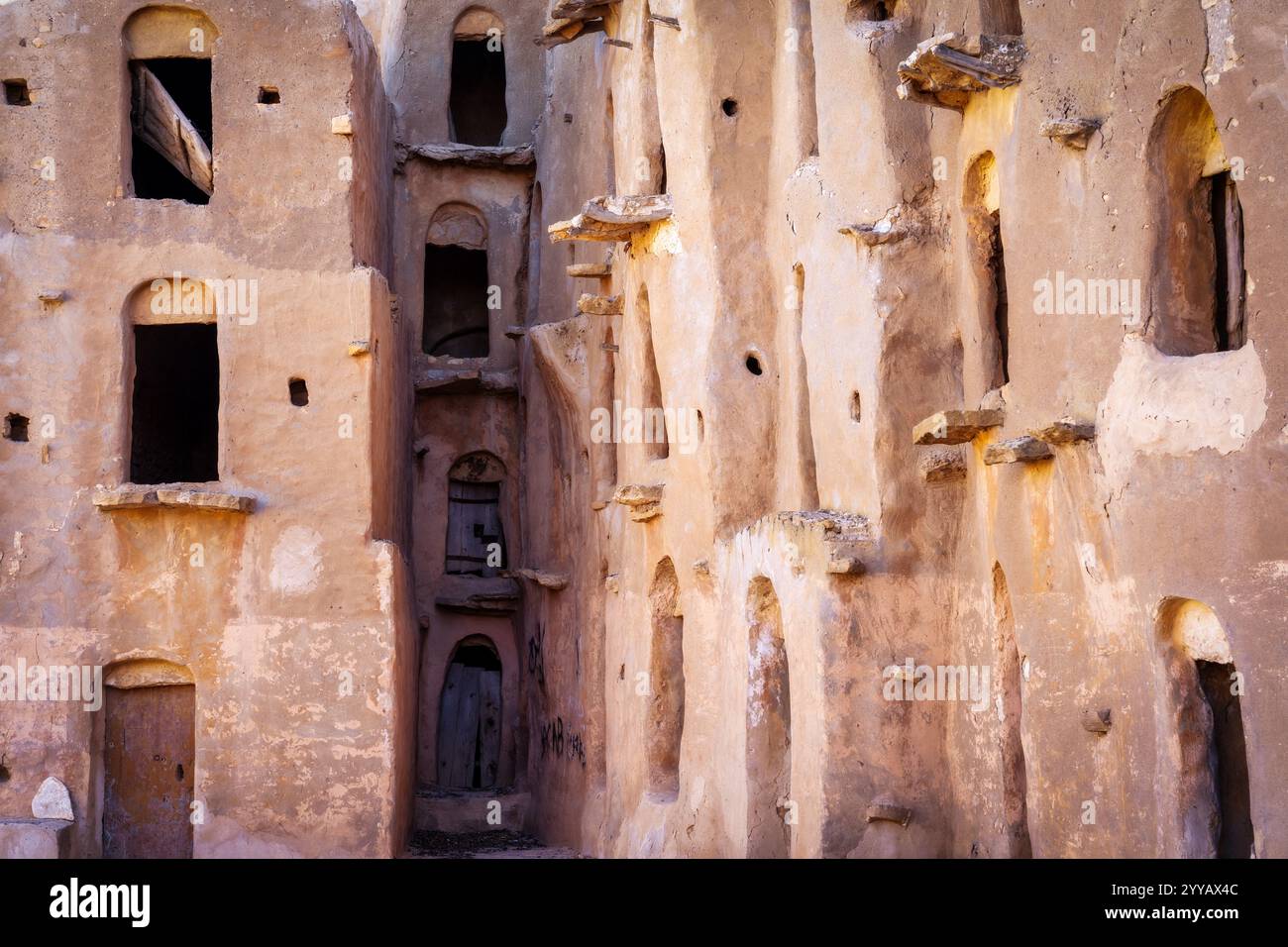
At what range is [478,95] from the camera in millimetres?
29672

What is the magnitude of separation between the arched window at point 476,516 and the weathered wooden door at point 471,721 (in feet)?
4.50

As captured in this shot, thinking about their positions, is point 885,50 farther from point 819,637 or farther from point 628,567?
point 628,567

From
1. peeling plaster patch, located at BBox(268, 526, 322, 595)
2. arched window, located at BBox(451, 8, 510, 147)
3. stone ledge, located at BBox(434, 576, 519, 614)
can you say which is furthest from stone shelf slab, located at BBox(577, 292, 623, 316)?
arched window, located at BBox(451, 8, 510, 147)

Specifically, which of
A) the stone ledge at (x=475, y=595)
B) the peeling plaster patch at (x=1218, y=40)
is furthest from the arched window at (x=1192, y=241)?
the stone ledge at (x=475, y=595)

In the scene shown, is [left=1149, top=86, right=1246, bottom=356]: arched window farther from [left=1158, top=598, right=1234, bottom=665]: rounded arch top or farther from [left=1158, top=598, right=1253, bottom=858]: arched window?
[left=1158, top=598, right=1253, bottom=858]: arched window

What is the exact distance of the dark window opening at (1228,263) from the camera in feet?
37.0

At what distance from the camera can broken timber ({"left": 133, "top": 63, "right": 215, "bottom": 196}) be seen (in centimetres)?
2077

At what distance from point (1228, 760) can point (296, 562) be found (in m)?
11.6

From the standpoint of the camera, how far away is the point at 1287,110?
9938mm

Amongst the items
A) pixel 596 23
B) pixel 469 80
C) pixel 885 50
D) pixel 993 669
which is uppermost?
pixel 469 80

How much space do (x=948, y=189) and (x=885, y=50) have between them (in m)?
1.46

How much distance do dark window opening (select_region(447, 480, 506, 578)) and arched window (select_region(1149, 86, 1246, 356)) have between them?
657 inches

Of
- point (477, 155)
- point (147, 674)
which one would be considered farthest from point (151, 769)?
point (477, 155)
